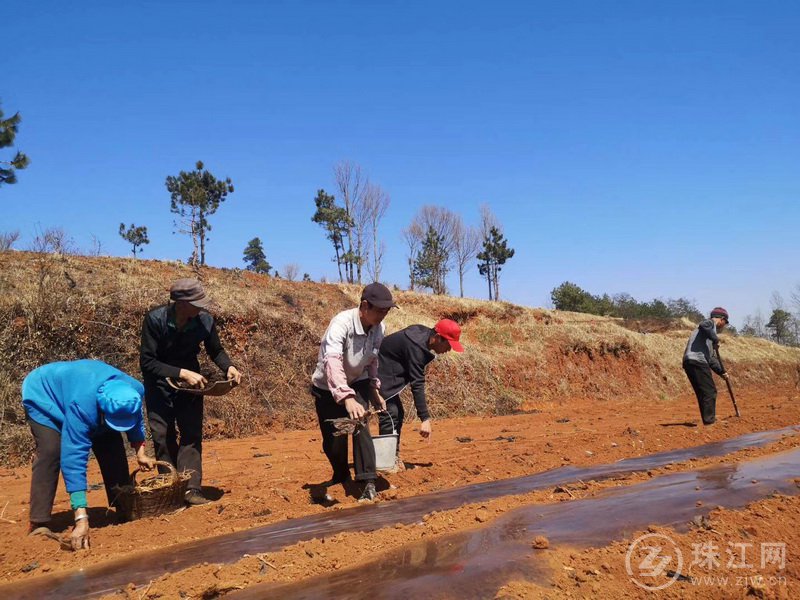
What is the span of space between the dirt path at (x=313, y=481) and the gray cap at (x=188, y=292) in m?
1.78

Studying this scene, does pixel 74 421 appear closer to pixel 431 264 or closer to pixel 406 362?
pixel 406 362

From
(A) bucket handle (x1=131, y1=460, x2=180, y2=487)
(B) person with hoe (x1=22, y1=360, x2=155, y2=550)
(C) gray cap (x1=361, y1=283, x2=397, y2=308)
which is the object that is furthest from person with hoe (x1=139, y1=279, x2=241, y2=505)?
(C) gray cap (x1=361, y1=283, x2=397, y2=308)

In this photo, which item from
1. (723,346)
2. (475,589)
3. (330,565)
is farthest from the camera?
(723,346)

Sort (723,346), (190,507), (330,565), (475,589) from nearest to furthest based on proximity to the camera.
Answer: (475,589) < (330,565) < (190,507) < (723,346)

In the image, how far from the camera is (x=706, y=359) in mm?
9633

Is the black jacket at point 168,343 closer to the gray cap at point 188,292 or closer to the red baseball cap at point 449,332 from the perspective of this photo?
the gray cap at point 188,292

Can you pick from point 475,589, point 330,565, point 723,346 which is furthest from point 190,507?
point 723,346

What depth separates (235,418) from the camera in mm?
11633

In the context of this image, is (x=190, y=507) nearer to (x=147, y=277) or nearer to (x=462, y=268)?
(x=147, y=277)

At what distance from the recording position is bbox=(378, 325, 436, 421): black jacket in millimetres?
6273

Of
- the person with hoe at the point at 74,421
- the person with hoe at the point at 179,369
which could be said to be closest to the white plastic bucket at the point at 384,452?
the person with hoe at the point at 179,369

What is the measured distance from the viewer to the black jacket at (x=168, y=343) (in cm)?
509

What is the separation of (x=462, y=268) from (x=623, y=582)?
46153 mm
